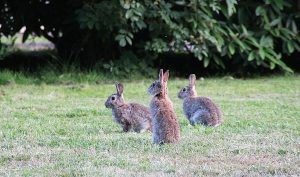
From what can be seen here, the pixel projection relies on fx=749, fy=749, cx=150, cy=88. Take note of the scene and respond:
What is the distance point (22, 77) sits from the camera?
14.4 m

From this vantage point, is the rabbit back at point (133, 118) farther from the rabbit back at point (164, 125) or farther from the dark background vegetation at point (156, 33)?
the dark background vegetation at point (156, 33)

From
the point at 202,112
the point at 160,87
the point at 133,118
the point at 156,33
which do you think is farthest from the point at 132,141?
the point at 156,33

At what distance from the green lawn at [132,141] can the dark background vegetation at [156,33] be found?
2058mm

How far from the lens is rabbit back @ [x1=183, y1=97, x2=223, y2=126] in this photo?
356 inches

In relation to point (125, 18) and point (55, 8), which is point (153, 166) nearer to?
point (125, 18)

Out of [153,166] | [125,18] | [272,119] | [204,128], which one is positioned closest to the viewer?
[153,166]

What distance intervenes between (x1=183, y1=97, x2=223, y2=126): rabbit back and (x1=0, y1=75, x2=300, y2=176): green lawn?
15cm

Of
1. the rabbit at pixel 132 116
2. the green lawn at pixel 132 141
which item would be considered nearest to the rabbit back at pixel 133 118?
the rabbit at pixel 132 116

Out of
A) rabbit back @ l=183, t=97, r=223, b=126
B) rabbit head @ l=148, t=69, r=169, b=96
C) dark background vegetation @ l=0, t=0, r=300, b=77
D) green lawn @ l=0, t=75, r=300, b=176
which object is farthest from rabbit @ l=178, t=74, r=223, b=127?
dark background vegetation @ l=0, t=0, r=300, b=77

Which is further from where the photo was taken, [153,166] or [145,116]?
[145,116]

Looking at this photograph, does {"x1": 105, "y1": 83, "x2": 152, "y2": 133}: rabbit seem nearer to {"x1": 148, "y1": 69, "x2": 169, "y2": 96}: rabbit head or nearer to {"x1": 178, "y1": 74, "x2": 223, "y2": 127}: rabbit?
{"x1": 178, "y1": 74, "x2": 223, "y2": 127}: rabbit

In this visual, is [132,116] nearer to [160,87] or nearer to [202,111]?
[202,111]

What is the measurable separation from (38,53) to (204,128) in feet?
35.1

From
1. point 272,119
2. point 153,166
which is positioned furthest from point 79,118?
point 153,166
